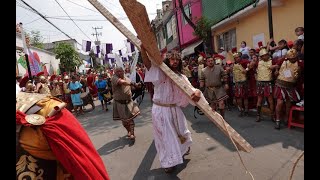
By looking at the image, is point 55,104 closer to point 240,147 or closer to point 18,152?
point 18,152

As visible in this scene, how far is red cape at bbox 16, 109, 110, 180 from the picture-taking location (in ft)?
5.75

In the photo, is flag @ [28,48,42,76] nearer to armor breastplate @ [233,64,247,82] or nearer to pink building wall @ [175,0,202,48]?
armor breastplate @ [233,64,247,82]

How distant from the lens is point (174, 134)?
4.57 metres

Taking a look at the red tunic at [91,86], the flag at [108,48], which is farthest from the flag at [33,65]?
the flag at [108,48]

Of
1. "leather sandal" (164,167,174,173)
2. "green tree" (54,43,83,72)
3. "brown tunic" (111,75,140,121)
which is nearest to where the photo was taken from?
"leather sandal" (164,167,174,173)

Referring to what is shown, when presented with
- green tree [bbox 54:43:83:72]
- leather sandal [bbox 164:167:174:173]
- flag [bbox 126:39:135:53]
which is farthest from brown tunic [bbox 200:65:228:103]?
green tree [bbox 54:43:83:72]

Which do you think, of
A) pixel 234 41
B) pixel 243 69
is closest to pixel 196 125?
pixel 243 69

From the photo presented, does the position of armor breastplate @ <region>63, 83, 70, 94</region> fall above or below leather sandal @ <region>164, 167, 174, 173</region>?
above

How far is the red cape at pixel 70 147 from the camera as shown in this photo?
1753 millimetres

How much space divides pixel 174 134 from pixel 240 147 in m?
1.86

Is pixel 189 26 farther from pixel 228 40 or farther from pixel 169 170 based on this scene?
pixel 169 170

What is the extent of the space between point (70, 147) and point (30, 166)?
0.89 ft

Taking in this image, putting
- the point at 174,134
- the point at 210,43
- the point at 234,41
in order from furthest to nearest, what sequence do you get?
1. the point at 210,43
2. the point at 234,41
3. the point at 174,134

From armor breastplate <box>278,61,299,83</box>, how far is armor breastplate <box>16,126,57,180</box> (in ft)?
18.5
